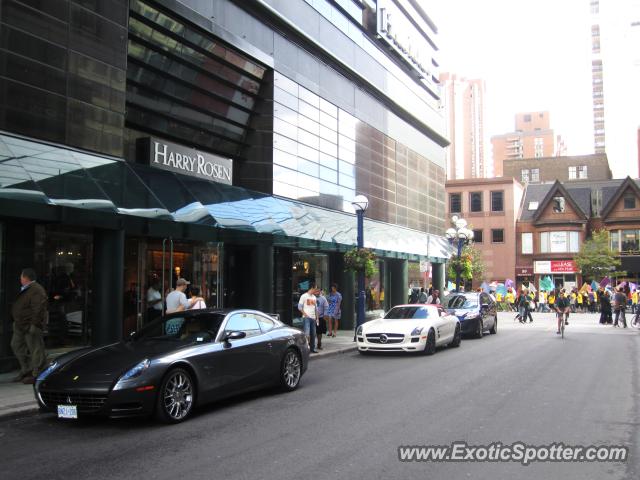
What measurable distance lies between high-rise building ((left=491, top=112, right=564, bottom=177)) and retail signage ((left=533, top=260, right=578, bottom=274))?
10869 cm

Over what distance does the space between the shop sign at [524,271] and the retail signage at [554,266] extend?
0.61m

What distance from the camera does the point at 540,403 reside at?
8633 millimetres

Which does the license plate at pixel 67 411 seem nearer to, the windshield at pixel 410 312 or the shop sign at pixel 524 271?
the windshield at pixel 410 312

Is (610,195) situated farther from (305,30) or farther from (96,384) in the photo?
(96,384)

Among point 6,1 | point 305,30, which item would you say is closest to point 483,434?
point 6,1

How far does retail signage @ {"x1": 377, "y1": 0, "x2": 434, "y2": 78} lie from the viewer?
2777 centimetres

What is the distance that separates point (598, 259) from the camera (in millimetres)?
50625

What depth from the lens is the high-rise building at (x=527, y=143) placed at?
164 metres

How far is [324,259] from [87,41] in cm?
1340

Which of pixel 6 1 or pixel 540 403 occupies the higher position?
pixel 6 1

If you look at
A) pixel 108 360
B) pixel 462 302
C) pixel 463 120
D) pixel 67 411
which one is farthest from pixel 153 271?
pixel 463 120

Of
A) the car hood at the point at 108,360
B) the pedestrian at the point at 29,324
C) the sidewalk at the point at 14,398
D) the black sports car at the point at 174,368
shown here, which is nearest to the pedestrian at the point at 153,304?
the sidewalk at the point at 14,398

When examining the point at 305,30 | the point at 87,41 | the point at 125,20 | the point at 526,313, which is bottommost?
the point at 526,313

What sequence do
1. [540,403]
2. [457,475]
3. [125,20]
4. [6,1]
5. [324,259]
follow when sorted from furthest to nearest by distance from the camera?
[324,259] < [125,20] < [6,1] < [540,403] < [457,475]
